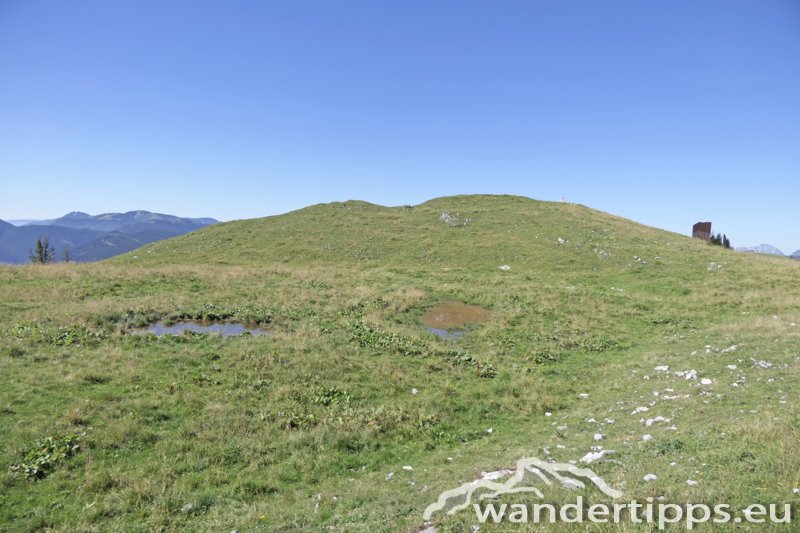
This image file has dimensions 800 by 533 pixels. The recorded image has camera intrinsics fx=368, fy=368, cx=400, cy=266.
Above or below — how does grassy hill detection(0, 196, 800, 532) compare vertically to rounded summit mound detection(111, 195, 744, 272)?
below

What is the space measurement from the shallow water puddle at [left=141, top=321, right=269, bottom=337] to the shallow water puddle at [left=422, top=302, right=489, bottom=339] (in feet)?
34.2

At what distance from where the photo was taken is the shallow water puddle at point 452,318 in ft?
76.5

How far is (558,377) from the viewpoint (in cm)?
1655

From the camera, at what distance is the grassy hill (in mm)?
7738

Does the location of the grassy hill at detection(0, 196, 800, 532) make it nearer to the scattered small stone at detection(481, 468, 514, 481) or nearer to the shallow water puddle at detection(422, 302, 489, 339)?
the scattered small stone at detection(481, 468, 514, 481)

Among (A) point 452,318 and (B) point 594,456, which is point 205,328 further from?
(B) point 594,456

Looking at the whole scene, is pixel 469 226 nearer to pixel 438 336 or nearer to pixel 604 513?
pixel 438 336

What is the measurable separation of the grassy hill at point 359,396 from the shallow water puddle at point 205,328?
2.93ft

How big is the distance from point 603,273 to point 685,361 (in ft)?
84.7

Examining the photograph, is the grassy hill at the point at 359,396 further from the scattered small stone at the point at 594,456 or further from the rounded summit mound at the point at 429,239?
the rounded summit mound at the point at 429,239

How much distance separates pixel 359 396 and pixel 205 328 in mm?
11731

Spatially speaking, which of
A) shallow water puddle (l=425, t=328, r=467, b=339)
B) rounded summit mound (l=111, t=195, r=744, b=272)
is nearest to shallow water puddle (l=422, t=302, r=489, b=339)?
shallow water puddle (l=425, t=328, r=467, b=339)

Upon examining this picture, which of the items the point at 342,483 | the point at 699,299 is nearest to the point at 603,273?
the point at 699,299

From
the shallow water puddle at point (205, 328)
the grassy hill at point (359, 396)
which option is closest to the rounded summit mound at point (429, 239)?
the grassy hill at point (359, 396)
